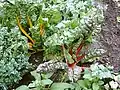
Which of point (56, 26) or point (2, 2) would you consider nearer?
point (56, 26)

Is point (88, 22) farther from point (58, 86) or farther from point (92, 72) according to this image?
point (58, 86)

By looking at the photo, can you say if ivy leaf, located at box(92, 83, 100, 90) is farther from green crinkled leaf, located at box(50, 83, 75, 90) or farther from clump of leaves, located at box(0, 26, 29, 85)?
clump of leaves, located at box(0, 26, 29, 85)

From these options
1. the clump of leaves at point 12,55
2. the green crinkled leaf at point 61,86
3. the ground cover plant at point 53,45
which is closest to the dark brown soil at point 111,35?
the ground cover plant at point 53,45

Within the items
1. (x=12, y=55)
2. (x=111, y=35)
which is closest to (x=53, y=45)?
(x=12, y=55)

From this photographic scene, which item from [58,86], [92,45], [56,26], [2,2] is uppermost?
[2,2]

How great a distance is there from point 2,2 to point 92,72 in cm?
88

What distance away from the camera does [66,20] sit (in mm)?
2408

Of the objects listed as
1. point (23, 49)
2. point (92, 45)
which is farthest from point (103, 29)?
point (23, 49)

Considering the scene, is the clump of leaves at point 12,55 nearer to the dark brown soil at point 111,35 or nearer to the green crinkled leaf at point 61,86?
the green crinkled leaf at point 61,86

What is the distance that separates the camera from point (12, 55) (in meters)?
2.18

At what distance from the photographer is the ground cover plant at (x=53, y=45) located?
6.70ft

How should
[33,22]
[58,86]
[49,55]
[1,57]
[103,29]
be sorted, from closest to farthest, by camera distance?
[58,86] < [1,57] < [49,55] < [33,22] < [103,29]

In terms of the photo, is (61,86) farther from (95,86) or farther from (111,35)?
(111,35)

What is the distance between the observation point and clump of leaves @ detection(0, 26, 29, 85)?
212 centimetres
